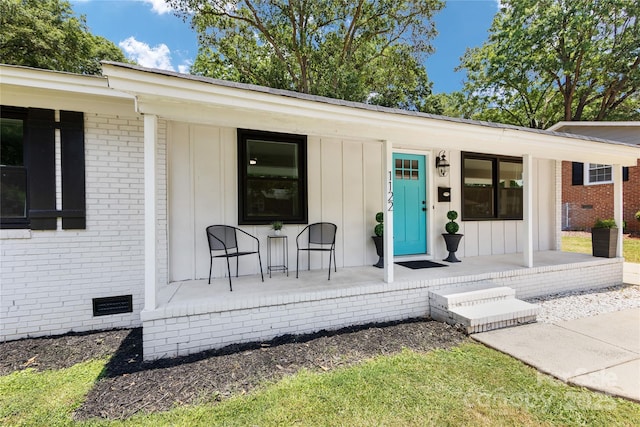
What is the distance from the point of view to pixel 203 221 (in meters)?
4.05

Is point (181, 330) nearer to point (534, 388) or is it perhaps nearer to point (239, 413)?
point (239, 413)

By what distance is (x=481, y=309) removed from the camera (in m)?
3.52

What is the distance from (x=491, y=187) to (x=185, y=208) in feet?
18.3

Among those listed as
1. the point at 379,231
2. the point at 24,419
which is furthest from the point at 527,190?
the point at 24,419

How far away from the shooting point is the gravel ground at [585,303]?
3.83m

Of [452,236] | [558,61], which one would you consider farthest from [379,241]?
[558,61]

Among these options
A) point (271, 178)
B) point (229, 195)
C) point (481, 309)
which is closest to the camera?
point (481, 309)

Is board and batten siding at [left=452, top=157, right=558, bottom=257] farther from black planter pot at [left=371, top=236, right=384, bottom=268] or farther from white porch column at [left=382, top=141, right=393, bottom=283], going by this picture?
white porch column at [left=382, top=141, right=393, bottom=283]

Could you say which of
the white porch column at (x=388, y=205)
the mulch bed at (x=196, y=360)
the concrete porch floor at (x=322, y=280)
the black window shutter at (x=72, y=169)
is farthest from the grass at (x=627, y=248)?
the black window shutter at (x=72, y=169)

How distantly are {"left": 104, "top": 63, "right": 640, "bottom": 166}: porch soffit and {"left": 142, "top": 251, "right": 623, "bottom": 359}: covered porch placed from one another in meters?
1.80

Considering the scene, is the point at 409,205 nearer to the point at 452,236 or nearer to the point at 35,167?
the point at 452,236

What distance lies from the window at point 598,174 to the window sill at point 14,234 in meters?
15.4

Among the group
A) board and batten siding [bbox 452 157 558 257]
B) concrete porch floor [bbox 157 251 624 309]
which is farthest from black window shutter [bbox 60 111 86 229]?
board and batten siding [bbox 452 157 558 257]

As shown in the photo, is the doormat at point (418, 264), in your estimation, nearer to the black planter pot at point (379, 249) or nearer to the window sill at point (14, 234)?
the black planter pot at point (379, 249)
